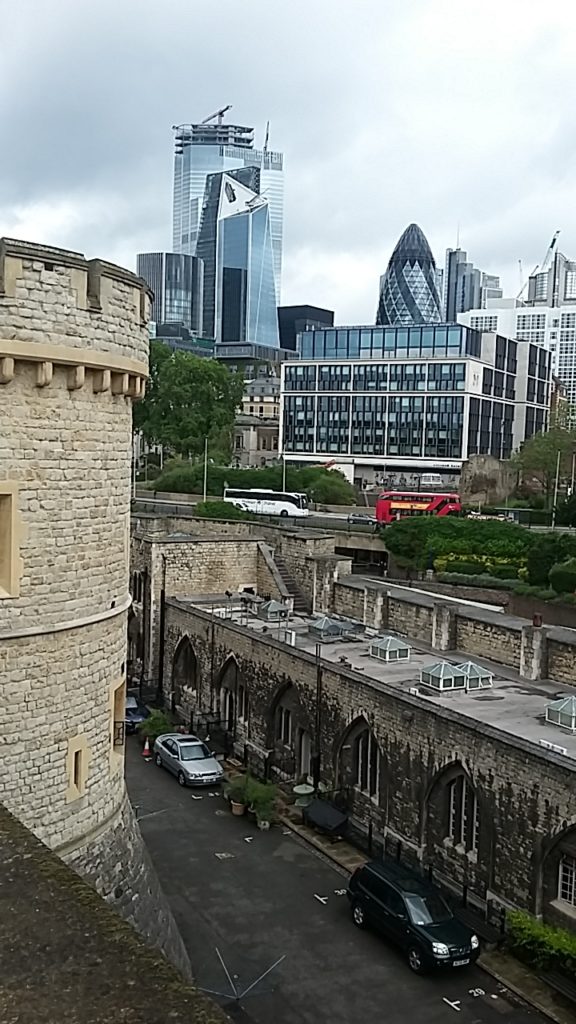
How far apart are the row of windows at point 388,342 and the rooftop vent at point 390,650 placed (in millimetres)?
69122

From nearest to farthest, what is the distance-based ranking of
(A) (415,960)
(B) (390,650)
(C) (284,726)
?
(A) (415,960), (B) (390,650), (C) (284,726)

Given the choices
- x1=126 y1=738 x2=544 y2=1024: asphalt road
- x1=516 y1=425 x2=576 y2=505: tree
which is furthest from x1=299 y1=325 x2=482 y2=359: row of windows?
x1=126 y1=738 x2=544 y2=1024: asphalt road

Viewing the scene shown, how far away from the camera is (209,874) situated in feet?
65.7

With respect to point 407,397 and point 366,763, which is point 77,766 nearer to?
point 366,763

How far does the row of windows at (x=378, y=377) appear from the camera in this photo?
9044 cm

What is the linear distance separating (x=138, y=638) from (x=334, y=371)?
218ft

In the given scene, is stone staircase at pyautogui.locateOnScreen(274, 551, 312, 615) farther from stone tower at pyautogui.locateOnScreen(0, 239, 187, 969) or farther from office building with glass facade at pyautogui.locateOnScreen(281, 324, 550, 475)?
office building with glass facade at pyautogui.locateOnScreen(281, 324, 550, 475)

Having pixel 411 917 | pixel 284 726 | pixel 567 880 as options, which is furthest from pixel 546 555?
pixel 411 917

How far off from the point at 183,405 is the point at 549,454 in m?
28.3

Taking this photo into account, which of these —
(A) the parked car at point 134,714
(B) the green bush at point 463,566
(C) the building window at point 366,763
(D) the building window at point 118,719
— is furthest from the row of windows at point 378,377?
(D) the building window at point 118,719

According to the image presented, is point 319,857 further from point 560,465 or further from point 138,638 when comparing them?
point 560,465

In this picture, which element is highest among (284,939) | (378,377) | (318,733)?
(378,377)

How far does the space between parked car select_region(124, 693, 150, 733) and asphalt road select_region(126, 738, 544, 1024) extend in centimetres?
609

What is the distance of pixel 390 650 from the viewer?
2575 cm
